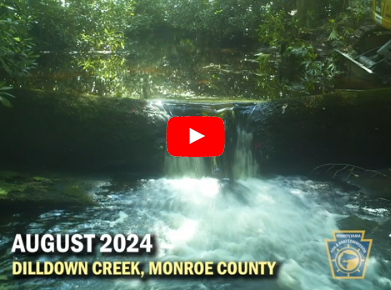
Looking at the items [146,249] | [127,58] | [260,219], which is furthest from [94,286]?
[127,58]

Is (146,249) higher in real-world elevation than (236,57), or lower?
lower

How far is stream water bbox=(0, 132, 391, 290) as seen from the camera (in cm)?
275

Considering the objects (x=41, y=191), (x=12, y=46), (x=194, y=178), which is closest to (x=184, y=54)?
(x=12, y=46)

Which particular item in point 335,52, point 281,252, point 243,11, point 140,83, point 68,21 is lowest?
point 281,252

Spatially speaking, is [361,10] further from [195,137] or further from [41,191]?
[195,137]

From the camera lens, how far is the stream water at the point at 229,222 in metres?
2.75

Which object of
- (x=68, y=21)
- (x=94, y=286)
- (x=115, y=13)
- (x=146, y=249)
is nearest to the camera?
(x=146, y=249)

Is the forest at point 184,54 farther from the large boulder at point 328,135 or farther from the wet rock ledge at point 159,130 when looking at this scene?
the large boulder at point 328,135

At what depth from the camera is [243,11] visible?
18359mm

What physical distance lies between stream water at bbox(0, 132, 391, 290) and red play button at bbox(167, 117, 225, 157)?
84cm

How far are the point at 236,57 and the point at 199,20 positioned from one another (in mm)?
8338

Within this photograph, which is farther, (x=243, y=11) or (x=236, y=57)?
(x=243, y=11)

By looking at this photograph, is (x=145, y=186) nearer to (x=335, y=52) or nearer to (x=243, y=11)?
(x=335, y=52)

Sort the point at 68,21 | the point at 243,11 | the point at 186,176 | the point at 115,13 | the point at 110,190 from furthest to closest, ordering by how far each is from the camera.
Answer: the point at 243,11, the point at 115,13, the point at 68,21, the point at 186,176, the point at 110,190
